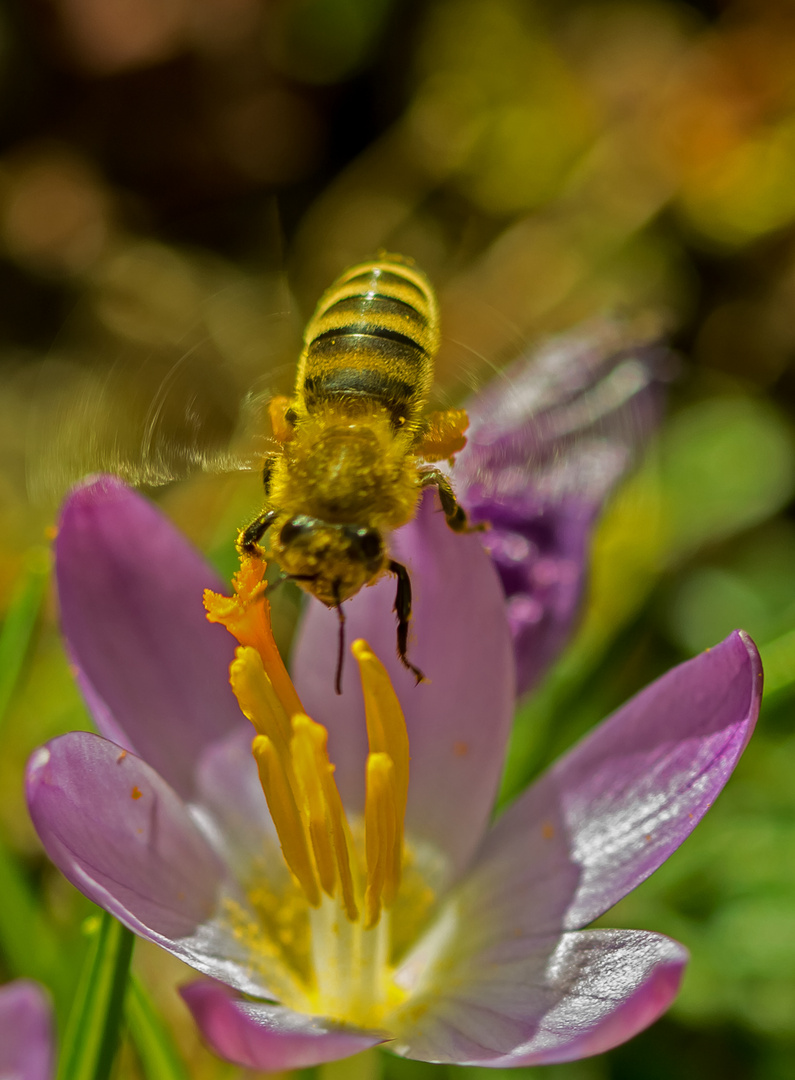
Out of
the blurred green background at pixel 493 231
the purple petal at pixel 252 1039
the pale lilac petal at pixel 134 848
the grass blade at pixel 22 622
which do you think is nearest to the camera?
the purple petal at pixel 252 1039

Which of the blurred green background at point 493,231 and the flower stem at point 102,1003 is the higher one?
the blurred green background at point 493,231

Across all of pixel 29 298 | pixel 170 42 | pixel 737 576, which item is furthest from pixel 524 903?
pixel 170 42

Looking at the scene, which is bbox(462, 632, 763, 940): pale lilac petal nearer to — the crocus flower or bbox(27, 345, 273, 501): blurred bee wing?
the crocus flower

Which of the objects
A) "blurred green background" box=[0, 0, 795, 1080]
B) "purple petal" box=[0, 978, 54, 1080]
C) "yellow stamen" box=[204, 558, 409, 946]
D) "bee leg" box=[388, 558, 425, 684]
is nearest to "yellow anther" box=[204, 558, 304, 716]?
"yellow stamen" box=[204, 558, 409, 946]

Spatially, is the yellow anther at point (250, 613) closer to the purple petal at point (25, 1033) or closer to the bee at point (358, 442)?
the bee at point (358, 442)

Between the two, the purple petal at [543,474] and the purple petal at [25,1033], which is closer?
the purple petal at [25,1033]

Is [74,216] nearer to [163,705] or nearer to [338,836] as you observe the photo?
[163,705]

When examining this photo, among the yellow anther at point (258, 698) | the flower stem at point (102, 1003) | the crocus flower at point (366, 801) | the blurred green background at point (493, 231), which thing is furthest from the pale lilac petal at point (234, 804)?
the blurred green background at point (493, 231)
